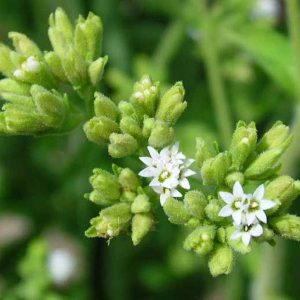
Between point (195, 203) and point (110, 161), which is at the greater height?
point (110, 161)

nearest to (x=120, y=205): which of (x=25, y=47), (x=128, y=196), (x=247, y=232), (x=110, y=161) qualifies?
(x=128, y=196)

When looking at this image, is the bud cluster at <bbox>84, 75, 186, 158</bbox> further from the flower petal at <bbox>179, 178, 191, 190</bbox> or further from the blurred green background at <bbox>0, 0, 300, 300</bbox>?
the blurred green background at <bbox>0, 0, 300, 300</bbox>

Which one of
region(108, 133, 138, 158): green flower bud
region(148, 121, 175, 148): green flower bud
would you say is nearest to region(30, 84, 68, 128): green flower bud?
region(108, 133, 138, 158): green flower bud

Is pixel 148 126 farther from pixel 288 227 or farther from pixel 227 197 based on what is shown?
pixel 288 227

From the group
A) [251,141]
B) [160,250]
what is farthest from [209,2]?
[251,141]

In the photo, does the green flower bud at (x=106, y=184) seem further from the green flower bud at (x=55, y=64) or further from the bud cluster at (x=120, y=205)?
the green flower bud at (x=55, y=64)

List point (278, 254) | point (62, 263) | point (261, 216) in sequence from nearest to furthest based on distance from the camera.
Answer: point (261, 216) < point (278, 254) < point (62, 263)

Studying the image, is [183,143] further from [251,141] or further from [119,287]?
[251,141]
